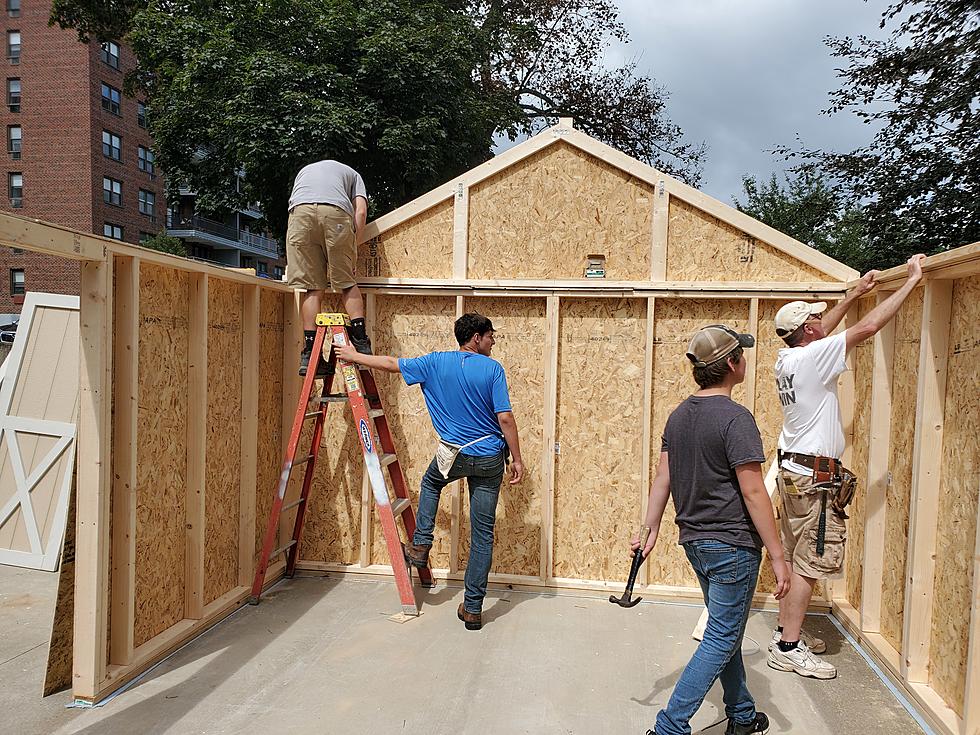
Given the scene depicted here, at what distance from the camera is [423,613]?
14.2ft

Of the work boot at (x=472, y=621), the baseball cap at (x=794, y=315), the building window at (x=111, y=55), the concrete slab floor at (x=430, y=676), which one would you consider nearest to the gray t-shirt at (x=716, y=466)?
the concrete slab floor at (x=430, y=676)

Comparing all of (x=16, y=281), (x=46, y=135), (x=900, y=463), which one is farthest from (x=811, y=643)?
(x=46, y=135)

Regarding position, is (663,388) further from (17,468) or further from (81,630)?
(17,468)

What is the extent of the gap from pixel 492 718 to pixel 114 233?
107 ft

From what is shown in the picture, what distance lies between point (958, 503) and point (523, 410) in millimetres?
2655

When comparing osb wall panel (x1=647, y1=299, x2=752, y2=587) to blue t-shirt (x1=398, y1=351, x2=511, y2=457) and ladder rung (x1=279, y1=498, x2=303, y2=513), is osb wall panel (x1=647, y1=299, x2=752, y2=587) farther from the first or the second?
ladder rung (x1=279, y1=498, x2=303, y2=513)

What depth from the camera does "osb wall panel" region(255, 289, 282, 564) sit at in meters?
4.70

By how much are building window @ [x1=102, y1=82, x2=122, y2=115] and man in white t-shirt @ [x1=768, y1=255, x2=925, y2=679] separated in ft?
110

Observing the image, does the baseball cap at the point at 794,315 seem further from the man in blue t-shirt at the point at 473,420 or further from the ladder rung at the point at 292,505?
the ladder rung at the point at 292,505

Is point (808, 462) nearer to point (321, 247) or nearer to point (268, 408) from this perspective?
point (321, 247)

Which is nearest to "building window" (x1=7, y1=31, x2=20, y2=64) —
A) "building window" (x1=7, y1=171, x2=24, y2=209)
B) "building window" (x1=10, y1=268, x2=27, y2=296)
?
"building window" (x1=7, y1=171, x2=24, y2=209)

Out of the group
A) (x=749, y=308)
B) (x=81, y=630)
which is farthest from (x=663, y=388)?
(x=81, y=630)

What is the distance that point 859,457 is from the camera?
431 centimetres

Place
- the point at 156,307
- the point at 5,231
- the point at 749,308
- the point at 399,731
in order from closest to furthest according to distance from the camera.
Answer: the point at 5,231 → the point at 399,731 → the point at 156,307 → the point at 749,308
